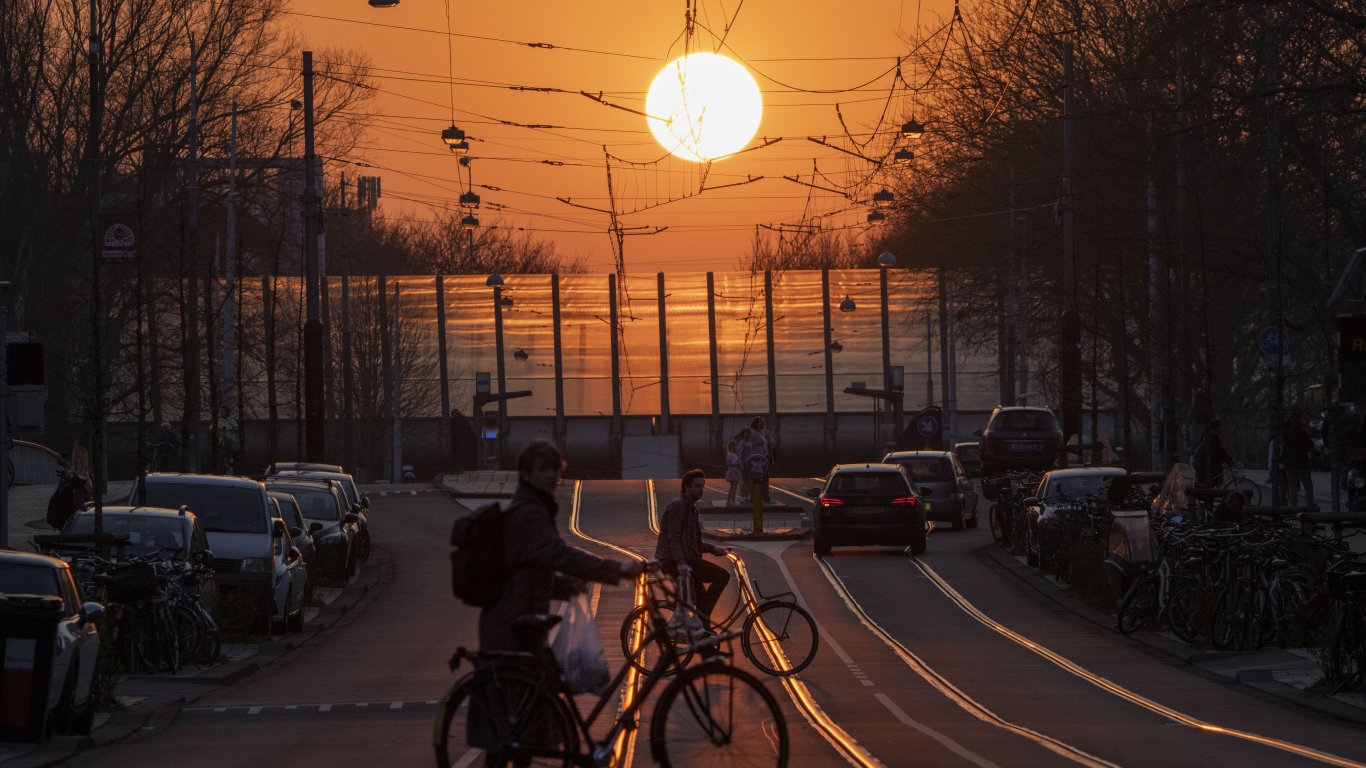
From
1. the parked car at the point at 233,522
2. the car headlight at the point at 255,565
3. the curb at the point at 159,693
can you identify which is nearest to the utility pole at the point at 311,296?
the curb at the point at 159,693

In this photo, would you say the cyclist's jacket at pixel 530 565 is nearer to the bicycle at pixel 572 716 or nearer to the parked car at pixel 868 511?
the bicycle at pixel 572 716

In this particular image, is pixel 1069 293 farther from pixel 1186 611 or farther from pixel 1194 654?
pixel 1194 654

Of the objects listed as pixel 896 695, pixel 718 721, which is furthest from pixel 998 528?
pixel 718 721

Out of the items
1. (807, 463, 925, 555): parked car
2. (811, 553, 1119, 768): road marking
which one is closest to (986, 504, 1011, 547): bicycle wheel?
(807, 463, 925, 555): parked car

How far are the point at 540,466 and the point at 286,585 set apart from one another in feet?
55.2

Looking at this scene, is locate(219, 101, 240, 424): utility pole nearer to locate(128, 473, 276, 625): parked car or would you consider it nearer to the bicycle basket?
locate(128, 473, 276, 625): parked car

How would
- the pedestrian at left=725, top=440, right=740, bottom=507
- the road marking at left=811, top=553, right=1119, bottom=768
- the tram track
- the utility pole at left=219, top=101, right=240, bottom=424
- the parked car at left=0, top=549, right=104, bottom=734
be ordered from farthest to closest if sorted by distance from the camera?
the pedestrian at left=725, top=440, right=740, bottom=507, the utility pole at left=219, top=101, right=240, bottom=424, the parked car at left=0, top=549, right=104, bottom=734, the tram track, the road marking at left=811, top=553, right=1119, bottom=768

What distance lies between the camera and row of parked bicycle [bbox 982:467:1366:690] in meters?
17.6

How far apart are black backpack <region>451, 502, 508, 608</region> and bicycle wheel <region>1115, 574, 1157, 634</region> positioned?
1608 centimetres

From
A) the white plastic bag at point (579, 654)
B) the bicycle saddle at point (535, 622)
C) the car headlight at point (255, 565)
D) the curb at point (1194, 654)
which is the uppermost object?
the bicycle saddle at point (535, 622)

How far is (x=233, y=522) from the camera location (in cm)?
2614

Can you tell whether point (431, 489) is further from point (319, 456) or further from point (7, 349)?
point (7, 349)

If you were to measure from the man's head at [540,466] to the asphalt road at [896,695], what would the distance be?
3556 mm

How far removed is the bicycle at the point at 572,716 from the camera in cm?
982
